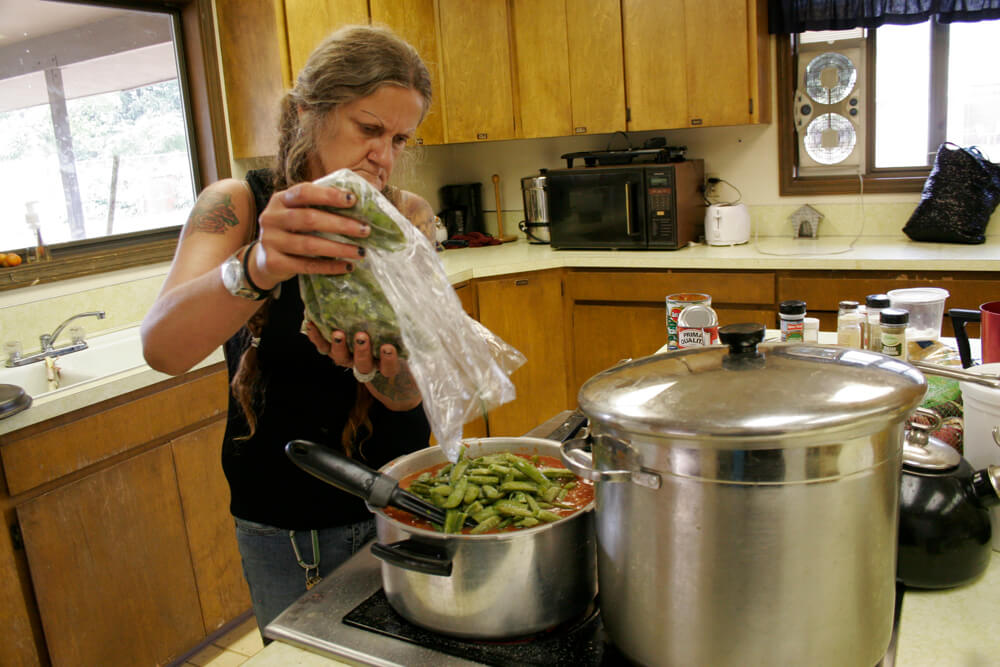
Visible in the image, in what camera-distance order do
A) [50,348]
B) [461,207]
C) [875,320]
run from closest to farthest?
1. [875,320]
2. [50,348]
3. [461,207]

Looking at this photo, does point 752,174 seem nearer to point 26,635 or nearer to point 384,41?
point 384,41

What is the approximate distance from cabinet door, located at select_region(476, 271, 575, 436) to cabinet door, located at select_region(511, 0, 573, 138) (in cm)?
77

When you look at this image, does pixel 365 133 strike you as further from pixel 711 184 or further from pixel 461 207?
pixel 461 207

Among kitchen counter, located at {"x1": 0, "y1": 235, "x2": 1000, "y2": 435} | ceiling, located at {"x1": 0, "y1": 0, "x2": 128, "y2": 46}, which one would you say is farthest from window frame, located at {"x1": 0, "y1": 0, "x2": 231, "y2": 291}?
kitchen counter, located at {"x1": 0, "y1": 235, "x2": 1000, "y2": 435}

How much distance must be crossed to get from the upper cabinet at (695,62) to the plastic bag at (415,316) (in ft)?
9.29

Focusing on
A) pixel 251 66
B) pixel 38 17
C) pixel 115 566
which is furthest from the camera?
pixel 251 66

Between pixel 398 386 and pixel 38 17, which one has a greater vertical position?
pixel 38 17

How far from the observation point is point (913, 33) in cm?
341

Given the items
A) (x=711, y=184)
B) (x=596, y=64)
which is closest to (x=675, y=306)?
(x=596, y=64)

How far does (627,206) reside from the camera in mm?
3518

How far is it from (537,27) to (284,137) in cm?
271

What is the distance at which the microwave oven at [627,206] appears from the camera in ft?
11.4

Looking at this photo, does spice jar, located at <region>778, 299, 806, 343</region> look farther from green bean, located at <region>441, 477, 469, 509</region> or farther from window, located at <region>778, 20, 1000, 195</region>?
window, located at <region>778, 20, 1000, 195</region>

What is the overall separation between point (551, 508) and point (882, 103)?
129 inches
